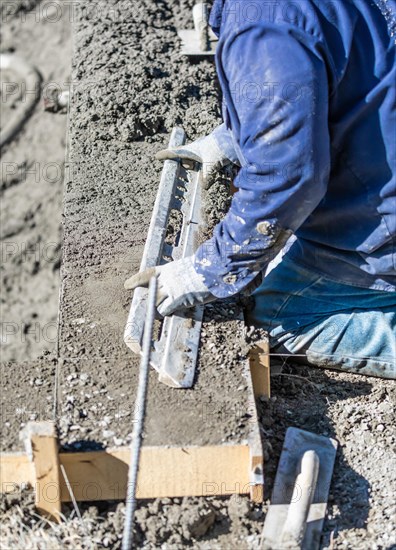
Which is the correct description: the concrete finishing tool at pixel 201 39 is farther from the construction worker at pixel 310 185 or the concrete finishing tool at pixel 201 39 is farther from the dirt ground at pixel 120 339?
the construction worker at pixel 310 185

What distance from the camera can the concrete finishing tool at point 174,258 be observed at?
131 inches

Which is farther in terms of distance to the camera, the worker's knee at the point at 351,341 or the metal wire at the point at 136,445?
the worker's knee at the point at 351,341

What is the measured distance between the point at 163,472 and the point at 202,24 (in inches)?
128

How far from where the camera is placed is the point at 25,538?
116 inches

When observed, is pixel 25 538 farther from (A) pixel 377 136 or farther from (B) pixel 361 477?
(A) pixel 377 136

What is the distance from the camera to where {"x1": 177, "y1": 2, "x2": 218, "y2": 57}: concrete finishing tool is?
211 inches

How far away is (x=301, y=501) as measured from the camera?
296 centimetres

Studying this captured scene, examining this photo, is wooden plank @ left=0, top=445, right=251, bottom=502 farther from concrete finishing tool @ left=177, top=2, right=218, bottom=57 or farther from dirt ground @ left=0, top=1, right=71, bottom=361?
concrete finishing tool @ left=177, top=2, right=218, bottom=57

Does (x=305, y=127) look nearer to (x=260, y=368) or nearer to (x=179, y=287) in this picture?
(x=179, y=287)

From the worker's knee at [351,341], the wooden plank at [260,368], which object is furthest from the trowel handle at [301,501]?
the worker's knee at [351,341]

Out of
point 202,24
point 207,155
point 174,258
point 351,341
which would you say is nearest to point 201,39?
point 202,24

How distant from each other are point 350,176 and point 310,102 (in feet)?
1.51

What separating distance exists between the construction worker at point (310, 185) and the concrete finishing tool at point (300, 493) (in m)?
0.55

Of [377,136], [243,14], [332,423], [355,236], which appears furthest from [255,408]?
[243,14]
